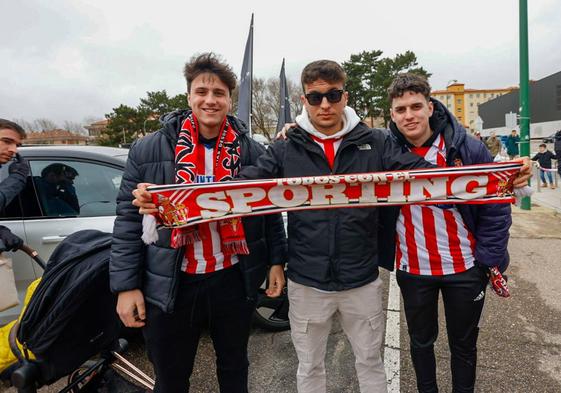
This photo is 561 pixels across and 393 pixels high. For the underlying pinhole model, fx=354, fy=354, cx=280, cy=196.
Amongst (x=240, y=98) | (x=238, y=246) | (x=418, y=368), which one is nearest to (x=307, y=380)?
(x=418, y=368)

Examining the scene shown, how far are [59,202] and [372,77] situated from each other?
4268 cm

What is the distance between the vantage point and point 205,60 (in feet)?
6.07

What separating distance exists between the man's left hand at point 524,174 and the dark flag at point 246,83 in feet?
26.0

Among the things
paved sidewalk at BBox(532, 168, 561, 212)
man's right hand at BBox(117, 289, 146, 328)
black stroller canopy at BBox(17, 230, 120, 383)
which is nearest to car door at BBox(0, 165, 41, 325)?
black stroller canopy at BBox(17, 230, 120, 383)

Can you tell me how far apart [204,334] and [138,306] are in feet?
6.25

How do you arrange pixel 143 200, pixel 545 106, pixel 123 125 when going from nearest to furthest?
pixel 143 200, pixel 545 106, pixel 123 125

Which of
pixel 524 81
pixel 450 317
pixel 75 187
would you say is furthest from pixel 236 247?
pixel 524 81

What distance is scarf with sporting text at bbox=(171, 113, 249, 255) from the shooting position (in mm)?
1827

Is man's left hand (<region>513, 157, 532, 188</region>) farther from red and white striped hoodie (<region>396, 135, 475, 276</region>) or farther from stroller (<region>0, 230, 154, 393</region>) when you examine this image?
stroller (<region>0, 230, 154, 393</region>)

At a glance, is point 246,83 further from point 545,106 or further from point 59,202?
point 545,106

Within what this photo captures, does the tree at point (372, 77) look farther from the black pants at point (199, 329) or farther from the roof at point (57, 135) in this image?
the roof at point (57, 135)

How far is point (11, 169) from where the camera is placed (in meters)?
2.84

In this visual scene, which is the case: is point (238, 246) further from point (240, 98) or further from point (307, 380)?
point (240, 98)

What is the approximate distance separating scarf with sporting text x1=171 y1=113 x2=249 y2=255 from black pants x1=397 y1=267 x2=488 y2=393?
1.07 meters
